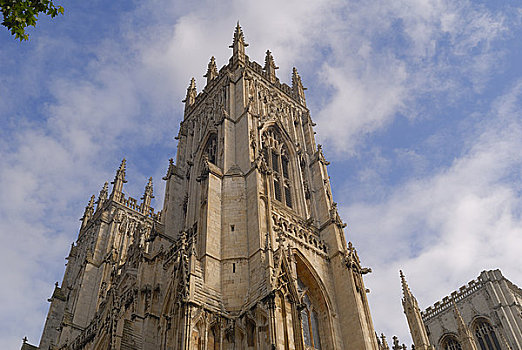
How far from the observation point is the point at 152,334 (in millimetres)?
21016

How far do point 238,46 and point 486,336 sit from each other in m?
26.5

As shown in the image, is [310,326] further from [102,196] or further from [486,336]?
[102,196]

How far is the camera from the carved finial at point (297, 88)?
3512cm

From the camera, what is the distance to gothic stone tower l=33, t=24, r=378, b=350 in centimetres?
1755

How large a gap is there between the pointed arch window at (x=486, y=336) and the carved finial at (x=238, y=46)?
25260 mm

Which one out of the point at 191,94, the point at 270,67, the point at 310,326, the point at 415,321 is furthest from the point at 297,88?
the point at 310,326

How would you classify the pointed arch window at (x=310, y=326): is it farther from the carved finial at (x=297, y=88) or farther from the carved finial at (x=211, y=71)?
the carved finial at (x=211, y=71)

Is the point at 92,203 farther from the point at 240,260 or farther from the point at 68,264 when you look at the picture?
the point at 240,260

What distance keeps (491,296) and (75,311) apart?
96.8 ft

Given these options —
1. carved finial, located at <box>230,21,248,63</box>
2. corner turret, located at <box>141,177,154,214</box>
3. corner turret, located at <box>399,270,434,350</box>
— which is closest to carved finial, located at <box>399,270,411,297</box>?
corner turret, located at <box>399,270,434,350</box>

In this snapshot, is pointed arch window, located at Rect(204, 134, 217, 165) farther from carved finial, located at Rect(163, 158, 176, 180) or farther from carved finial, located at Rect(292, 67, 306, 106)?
carved finial, located at Rect(292, 67, 306, 106)

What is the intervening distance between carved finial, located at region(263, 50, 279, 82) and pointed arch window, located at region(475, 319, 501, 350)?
75.4 feet

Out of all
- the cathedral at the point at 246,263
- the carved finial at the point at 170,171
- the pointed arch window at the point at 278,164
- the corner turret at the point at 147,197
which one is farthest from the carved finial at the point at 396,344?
the corner turret at the point at 147,197

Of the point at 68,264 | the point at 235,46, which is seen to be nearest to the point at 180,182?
the point at 235,46
